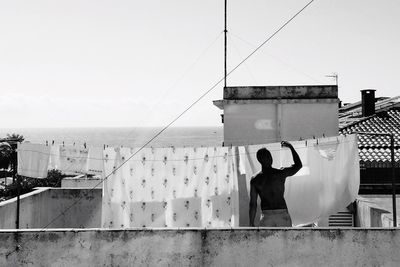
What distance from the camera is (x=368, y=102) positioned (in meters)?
22.1

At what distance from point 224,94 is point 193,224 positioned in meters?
4.22

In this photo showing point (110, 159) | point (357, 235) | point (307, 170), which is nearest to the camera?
point (357, 235)

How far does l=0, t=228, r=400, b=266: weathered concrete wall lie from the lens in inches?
230

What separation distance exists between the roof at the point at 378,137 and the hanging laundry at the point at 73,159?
32.7ft

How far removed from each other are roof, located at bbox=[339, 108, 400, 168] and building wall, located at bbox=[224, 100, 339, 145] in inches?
150

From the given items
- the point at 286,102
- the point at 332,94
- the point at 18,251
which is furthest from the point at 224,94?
the point at 18,251

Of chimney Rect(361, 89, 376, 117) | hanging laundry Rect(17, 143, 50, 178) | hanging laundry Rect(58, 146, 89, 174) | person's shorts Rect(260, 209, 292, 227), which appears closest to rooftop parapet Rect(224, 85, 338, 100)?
hanging laundry Rect(58, 146, 89, 174)

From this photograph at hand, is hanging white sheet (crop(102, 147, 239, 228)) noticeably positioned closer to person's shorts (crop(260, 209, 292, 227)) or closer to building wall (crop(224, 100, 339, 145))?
person's shorts (crop(260, 209, 292, 227))

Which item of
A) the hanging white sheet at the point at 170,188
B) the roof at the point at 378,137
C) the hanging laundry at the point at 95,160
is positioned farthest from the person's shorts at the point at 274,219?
the roof at the point at 378,137

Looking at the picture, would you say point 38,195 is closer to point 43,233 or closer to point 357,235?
point 43,233

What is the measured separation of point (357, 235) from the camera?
5.86 m

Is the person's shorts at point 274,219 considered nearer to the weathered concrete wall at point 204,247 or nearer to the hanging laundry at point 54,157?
the weathered concrete wall at point 204,247

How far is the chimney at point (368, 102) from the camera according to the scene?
71.1ft

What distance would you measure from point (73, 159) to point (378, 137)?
44.4 ft
